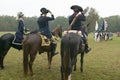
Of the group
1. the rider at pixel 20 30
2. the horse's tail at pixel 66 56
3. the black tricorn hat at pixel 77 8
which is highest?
the black tricorn hat at pixel 77 8

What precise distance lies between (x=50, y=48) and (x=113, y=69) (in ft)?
11.6

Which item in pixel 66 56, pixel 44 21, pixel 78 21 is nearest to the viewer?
pixel 66 56

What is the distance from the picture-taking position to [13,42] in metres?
14.1

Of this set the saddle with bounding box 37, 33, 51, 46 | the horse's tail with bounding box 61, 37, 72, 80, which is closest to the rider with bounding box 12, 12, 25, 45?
the saddle with bounding box 37, 33, 51, 46

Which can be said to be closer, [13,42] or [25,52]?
[25,52]

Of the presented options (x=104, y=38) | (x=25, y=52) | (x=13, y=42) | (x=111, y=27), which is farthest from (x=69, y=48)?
(x=111, y=27)

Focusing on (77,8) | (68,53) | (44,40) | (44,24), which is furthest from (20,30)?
(68,53)

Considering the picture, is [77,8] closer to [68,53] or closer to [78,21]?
[78,21]

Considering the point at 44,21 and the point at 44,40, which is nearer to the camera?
the point at 44,40

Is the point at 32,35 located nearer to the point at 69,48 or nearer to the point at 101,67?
the point at 69,48

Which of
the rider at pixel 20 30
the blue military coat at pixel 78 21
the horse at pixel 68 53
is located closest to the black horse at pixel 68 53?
the horse at pixel 68 53

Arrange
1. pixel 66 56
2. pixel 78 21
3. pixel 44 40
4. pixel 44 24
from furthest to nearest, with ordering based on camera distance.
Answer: pixel 44 24
pixel 44 40
pixel 78 21
pixel 66 56

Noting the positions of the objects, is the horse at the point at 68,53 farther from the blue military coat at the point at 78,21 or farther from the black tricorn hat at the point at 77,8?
the black tricorn hat at the point at 77,8

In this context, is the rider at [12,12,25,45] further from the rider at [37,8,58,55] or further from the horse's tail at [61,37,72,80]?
the horse's tail at [61,37,72,80]
